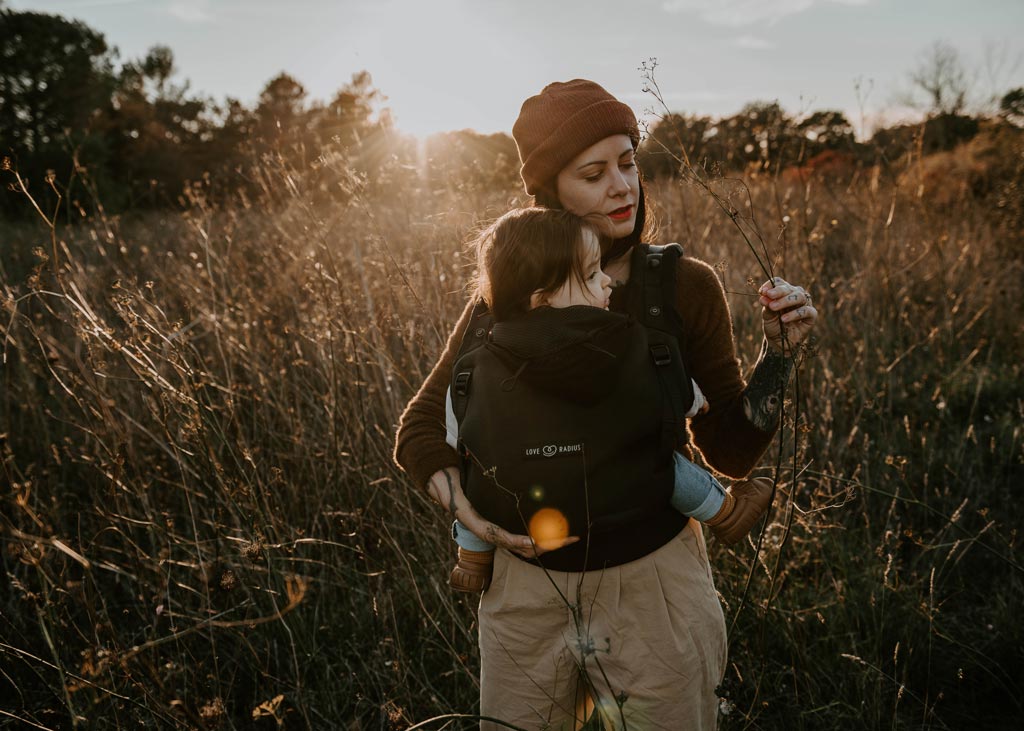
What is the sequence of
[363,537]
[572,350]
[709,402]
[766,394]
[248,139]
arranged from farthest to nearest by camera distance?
[248,139]
[363,537]
[709,402]
[766,394]
[572,350]

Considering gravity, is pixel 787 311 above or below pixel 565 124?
below

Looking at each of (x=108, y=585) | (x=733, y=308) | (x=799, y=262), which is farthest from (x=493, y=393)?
(x=799, y=262)

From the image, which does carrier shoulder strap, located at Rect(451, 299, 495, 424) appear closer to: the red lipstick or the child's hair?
the child's hair

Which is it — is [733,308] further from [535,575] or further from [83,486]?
[83,486]

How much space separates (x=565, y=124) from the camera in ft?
5.14

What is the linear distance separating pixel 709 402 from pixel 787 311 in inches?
12.8

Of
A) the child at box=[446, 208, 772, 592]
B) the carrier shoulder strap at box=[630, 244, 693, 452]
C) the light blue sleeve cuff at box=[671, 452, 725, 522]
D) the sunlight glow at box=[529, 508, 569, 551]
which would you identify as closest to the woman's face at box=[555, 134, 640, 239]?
the carrier shoulder strap at box=[630, 244, 693, 452]

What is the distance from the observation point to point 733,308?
375 cm

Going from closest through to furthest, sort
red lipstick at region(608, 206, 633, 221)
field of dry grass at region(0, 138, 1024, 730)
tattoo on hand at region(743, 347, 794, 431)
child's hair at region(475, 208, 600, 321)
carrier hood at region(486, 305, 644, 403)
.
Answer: carrier hood at region(486, 305, 644, 403)
child's hair at region(475, 208, 600, 321)
tattoo on hand at region(743, 347, 794, 431)
red lipstick at region(608, 206, 633, 221)
field of dry grass at region(0, 138, 1024, 730)

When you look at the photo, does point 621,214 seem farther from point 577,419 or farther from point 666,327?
point 577,419

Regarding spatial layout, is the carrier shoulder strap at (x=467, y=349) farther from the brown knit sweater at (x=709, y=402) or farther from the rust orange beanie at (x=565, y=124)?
the rust orange beanie at (x=565, y=124)

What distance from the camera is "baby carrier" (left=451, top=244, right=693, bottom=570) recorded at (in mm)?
1167

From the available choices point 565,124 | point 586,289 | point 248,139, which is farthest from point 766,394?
point 248,139

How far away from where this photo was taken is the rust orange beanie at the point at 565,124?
1557 millimetres
